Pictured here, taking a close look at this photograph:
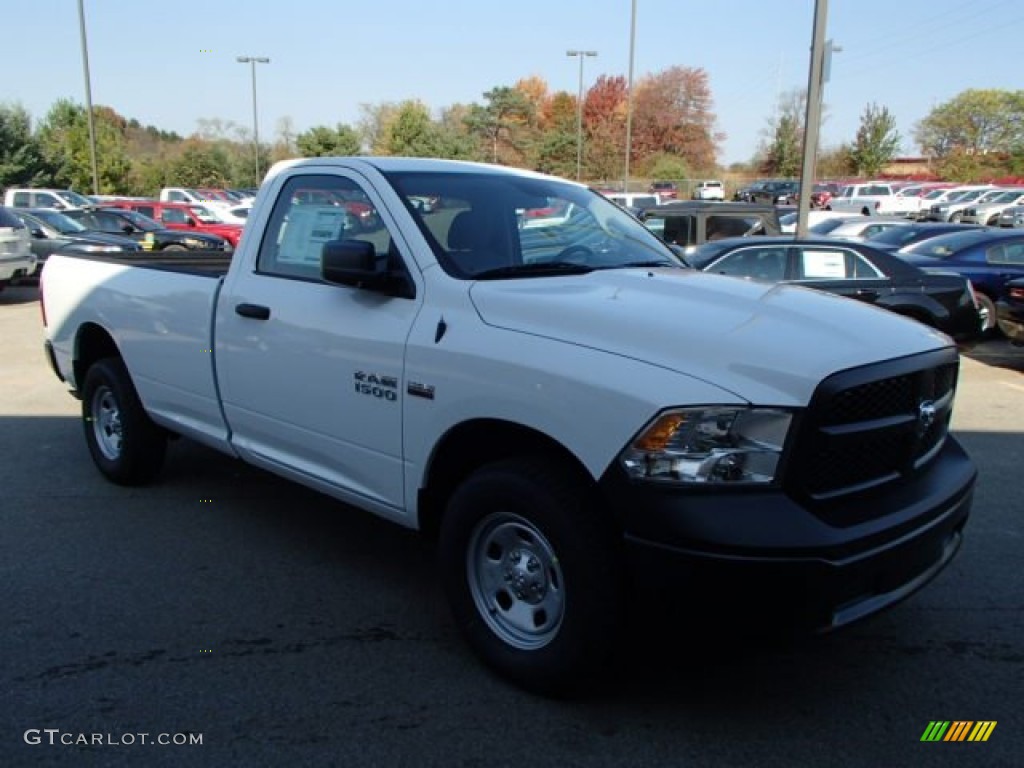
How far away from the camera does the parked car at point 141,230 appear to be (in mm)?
18328

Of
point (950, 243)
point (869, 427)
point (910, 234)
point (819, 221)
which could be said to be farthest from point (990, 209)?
point (869, 427)

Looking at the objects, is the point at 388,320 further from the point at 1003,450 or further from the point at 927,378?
the point at 1003,450

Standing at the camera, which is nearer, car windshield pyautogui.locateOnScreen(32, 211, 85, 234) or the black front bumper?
the black front bumper

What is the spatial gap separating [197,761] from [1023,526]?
14.5 feet

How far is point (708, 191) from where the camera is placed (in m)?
52.4

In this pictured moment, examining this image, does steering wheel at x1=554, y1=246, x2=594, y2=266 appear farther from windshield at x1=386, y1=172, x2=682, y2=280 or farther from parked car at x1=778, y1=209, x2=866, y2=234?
A: parked car at x1=778, y1=209, x2=866, y2=234

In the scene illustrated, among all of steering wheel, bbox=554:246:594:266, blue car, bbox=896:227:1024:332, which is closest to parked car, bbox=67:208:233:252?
blue car, bbox=896:227:1024:332

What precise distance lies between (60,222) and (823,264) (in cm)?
1594

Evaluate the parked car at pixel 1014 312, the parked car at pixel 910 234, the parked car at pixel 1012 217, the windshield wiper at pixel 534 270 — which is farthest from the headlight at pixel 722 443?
the parked car at pixel 1012 217

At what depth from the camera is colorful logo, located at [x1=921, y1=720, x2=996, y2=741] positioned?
2938 millimetres

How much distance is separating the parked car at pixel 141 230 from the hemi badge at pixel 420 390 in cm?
1589

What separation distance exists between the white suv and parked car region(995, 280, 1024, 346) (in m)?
42.3

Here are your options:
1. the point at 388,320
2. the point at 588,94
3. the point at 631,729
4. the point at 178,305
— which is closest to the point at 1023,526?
the point at 631,729

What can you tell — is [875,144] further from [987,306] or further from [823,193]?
[987,306]
